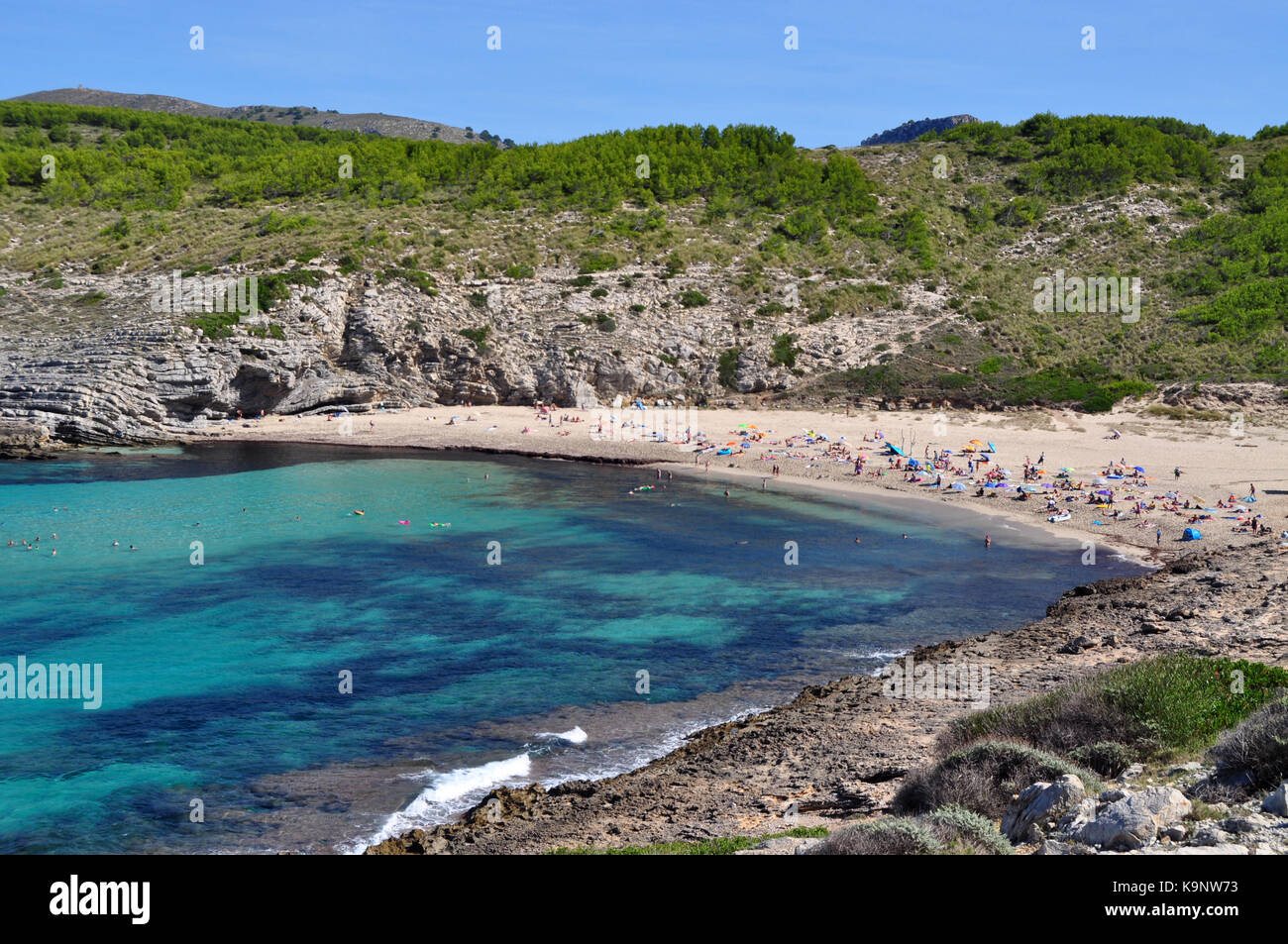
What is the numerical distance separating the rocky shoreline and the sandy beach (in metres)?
11.0

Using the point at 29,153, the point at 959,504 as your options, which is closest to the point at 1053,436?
the point at 959,504

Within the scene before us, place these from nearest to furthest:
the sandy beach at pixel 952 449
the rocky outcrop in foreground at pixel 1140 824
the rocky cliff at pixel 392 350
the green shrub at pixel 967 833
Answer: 1. the rocky outcrop in foreground at pixel 1140 824
2. the green shrub at pixel 967 833
3. the sandy beach at pixel 952 449
4. the rocky cliff at pixel 392 350

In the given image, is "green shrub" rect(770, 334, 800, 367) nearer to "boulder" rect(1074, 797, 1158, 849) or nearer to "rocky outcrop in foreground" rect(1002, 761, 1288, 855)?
"rocky outcrop in foreground" rect(1002, 761, 1288, 855)

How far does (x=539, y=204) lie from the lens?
283 ft

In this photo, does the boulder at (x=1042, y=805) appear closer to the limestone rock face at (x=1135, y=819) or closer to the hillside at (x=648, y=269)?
the limestone rock face at (x=1135, y=819)

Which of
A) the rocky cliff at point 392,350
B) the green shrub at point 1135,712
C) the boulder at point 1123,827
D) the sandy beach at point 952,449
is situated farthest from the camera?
the rocky cliff at point 392,350

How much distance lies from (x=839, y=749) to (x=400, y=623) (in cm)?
1467

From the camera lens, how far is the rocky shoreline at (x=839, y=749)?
15.2 m

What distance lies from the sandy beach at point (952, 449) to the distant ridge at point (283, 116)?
116252mm

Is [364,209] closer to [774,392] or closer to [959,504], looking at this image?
[774,392]

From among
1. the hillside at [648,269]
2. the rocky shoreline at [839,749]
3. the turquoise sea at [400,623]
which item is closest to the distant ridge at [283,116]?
the hillside at [648,269]

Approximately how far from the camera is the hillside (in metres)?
64.6

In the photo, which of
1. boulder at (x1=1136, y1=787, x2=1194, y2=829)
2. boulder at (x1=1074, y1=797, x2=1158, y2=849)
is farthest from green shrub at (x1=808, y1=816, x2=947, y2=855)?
boulder at (x1=1136, y1=787, x2=1194, y2=829)

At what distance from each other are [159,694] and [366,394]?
4612 centimetres
